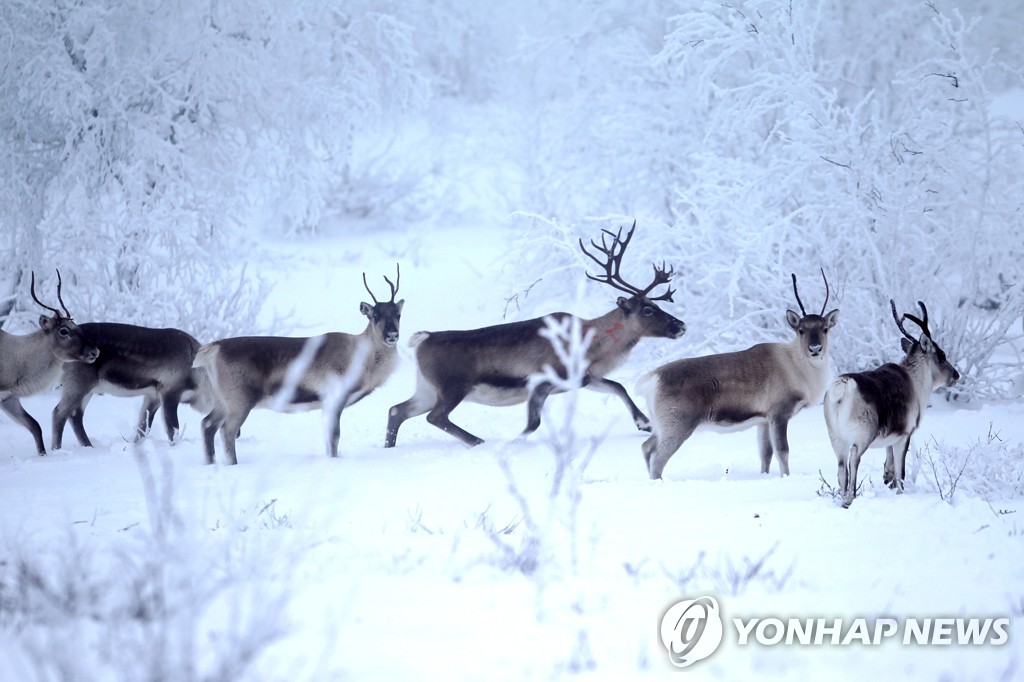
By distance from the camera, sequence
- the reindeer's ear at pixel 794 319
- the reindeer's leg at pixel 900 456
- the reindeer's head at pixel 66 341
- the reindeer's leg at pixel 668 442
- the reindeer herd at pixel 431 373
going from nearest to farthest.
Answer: the reindeer's leg at pixel 900 456 → the reindeer's leg at pixel 668 442 → the reindeer herd at pixel 431 373 → the reindeer's ear at pixel 794 319 → the reindeer's head at pixel 66 341

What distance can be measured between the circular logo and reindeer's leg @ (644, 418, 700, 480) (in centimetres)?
400

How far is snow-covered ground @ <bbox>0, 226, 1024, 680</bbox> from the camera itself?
3.33 m

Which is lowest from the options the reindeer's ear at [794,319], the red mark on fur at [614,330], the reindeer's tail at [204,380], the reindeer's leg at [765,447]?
the reindeer's leg at [765,447]

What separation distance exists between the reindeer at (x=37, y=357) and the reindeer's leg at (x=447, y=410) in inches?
124

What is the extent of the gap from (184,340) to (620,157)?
8.39 m

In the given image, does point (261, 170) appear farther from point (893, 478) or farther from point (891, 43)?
point (891, 43)

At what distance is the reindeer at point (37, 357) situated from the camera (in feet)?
31.1

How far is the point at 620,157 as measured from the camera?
1625 centimetres

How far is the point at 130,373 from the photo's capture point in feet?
31.9

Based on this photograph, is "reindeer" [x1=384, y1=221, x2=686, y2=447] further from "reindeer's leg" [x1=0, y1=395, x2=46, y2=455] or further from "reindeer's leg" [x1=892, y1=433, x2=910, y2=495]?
"reindeer's leg" [x1=892, y1=433, x2=910, y2=495]

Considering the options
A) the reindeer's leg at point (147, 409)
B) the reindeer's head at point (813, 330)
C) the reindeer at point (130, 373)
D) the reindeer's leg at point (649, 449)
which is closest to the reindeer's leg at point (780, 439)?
the reindeer's head at point (813, 330)

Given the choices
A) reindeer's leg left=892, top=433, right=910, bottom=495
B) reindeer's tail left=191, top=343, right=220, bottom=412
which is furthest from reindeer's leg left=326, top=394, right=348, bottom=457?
reindeer's leg left=892, top=433, right=910, bottom=495

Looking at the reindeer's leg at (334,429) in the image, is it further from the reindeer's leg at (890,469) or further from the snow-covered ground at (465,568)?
the reindeer's leg at (890,469)

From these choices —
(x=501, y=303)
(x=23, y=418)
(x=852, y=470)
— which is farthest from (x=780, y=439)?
(x=501, y=303)
